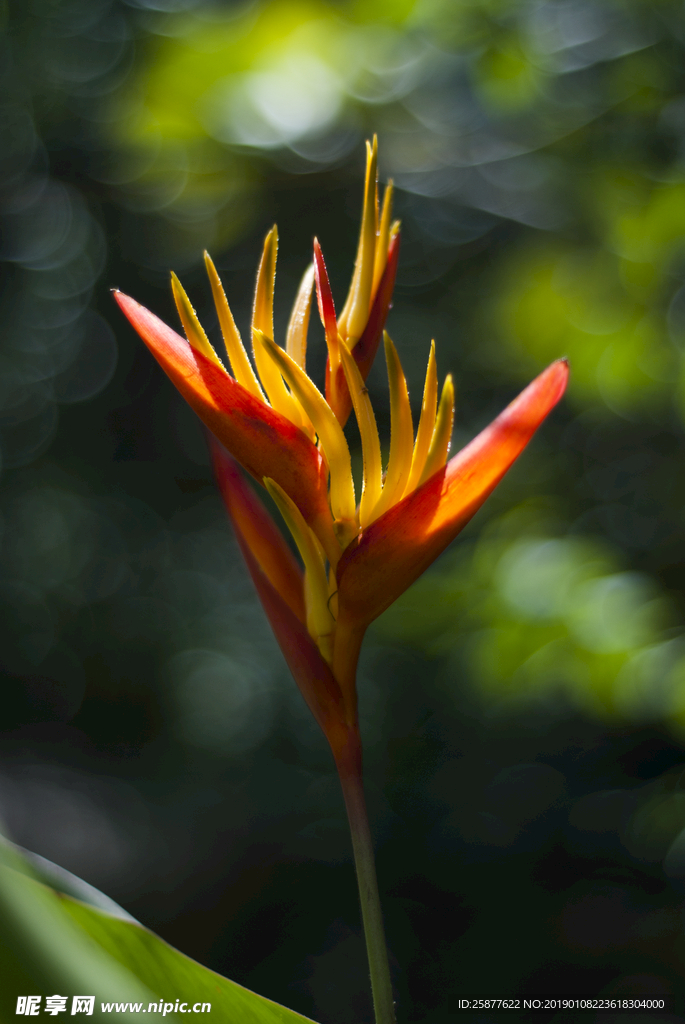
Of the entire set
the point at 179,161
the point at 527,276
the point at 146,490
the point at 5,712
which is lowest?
the point at 5,712

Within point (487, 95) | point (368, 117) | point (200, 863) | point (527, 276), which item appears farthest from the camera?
point (200, 863)

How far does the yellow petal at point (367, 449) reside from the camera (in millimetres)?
291

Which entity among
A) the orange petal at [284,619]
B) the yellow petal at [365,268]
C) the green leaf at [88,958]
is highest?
the yellow petal at [365,268]

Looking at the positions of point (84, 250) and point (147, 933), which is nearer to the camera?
point (147, 933)

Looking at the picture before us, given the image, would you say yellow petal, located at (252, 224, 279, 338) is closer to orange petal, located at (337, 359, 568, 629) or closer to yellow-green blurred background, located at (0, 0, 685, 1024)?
orange petal, located at (337, 359, 568, 629)

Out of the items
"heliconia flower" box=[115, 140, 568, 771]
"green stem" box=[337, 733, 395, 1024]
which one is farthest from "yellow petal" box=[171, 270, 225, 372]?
"green stem" box=[337, 733, 395, 1024]

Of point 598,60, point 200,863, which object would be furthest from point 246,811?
point 598,60

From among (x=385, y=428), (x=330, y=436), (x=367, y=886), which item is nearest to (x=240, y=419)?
(x=330, y=436)

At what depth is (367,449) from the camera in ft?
0.99

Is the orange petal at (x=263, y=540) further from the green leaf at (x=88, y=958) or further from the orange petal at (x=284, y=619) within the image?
the green leaf at (x=88, y=958)

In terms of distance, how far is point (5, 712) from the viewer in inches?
77.4

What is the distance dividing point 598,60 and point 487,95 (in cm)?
16

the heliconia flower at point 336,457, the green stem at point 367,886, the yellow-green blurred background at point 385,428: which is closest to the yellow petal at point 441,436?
the heliconia flower at point 336,457

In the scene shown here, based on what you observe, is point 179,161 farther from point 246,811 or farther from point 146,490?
point 246,811
